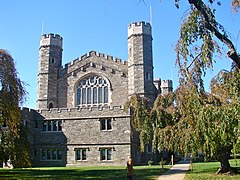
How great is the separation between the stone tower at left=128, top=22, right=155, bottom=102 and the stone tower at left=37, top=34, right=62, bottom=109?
8179 millimetres

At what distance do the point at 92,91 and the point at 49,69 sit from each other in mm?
5449

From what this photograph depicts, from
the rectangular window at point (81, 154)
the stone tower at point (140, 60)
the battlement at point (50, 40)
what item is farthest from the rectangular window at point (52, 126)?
the battlement at point (50, 40)

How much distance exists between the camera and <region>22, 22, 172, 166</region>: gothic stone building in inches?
1148

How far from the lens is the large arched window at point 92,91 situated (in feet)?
115

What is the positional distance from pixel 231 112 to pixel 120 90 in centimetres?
2530

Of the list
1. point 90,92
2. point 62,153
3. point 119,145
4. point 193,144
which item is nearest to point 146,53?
point 90,92

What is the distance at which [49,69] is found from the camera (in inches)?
1454

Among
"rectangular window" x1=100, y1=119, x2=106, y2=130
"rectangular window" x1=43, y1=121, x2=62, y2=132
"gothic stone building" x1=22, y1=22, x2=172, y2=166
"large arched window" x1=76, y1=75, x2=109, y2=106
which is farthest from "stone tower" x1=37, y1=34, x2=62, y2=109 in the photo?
"rectangular window" x1=100, y1=119, x2=106, y2=130

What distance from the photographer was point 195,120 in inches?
454

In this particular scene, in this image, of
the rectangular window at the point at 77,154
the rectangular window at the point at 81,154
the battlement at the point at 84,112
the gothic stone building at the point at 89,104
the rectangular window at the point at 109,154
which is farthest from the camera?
the rectangular window at the point at 77,154

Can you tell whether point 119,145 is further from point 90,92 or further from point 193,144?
point 193,144

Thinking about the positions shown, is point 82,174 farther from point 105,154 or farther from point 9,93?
point 105,154

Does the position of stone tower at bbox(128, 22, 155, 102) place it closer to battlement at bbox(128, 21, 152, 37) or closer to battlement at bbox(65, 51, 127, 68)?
battlement at bbox(128, 21, 152, 37)

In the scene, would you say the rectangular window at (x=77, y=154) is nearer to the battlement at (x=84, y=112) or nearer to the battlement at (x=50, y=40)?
the battlement at (x=84, y=112)
